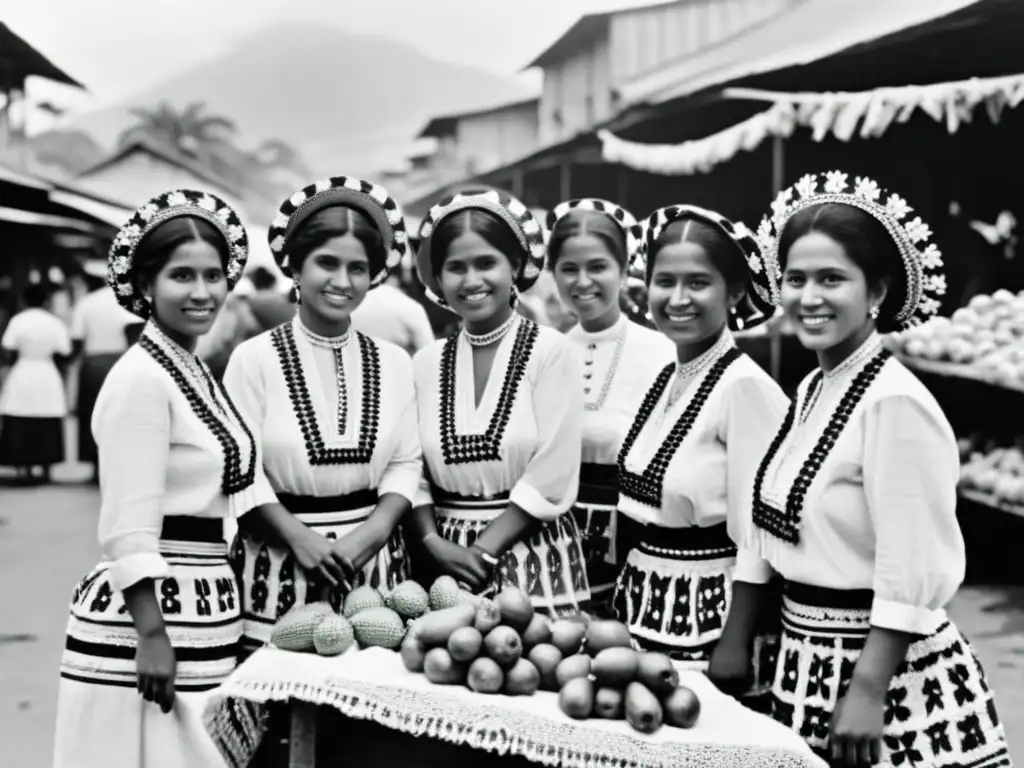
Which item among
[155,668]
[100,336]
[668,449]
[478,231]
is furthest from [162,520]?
[100,336]

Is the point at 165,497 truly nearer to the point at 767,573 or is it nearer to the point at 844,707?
the point at 767,573

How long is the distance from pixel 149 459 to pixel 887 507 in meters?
1.44

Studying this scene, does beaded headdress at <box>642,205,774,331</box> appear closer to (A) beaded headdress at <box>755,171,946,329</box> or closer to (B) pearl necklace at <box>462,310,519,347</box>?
(A) beaded headdress at <box>755,171,946,329</box>

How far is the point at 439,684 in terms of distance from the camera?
6.23 ft

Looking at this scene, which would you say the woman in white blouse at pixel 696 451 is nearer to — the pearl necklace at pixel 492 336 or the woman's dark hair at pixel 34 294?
the pearl necklace at pixel 492 336

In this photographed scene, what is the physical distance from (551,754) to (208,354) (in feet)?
18.1

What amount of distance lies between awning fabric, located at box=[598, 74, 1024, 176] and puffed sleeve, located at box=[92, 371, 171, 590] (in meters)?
4.33

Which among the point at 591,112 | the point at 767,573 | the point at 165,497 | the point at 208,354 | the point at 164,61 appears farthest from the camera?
the point at 591,112

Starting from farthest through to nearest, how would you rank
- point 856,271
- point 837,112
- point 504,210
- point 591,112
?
point 591,112 < point 837,112 < point 504,210 < point 856,271

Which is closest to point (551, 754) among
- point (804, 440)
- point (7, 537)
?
point (804, 440)

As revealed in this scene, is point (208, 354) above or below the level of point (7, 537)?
above

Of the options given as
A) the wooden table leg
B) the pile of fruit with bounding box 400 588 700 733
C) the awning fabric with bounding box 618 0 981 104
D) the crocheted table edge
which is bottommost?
the wooden table leg

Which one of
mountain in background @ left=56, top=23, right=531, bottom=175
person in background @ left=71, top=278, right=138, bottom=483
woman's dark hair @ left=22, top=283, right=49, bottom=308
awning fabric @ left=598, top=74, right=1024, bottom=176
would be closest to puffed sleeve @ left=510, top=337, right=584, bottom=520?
awning fabric @ left=598, top=74, right=1024, bottom=176

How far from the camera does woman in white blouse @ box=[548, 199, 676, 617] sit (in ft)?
9.63
